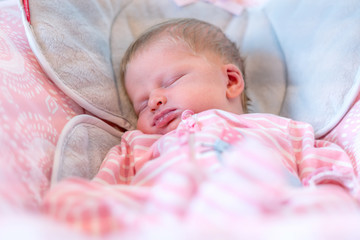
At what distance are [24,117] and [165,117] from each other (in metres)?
0.38

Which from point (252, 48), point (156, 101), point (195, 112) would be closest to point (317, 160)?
point (195, 112)

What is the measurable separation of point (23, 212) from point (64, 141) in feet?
1.34

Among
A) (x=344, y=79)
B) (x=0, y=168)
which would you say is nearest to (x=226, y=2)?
(x=344, y=79)

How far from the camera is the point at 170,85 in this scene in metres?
1.19

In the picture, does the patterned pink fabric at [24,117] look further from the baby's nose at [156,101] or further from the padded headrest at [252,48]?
the baby's nose at [156,101]

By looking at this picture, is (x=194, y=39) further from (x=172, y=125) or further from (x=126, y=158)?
(x=126, y=158)

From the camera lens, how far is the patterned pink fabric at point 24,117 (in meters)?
0.74

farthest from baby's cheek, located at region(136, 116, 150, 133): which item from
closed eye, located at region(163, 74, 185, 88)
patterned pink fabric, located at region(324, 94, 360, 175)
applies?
patterned pink fabric, located at region(324, 94, 360, 175)

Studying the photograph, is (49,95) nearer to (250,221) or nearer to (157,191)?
(157,191)

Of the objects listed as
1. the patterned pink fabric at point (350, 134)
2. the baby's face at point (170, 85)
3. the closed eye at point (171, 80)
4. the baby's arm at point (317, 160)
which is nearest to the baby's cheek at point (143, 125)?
the baby's face at point (170, 85)

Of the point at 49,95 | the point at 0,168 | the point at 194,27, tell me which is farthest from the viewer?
the point at 194,27

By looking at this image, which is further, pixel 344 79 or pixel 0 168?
pixel 344 79

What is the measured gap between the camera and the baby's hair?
1.29 metres

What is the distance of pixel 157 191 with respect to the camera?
23.7 inches
